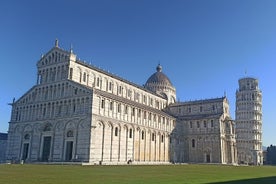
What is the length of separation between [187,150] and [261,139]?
4055 centimetres

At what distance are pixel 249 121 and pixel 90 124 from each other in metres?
72.3

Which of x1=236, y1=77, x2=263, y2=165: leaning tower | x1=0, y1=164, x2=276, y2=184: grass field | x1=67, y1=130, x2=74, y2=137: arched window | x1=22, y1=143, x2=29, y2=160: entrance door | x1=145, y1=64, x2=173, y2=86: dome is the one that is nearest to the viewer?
x1=0, y1=164, x2=276, y2=184: grass field

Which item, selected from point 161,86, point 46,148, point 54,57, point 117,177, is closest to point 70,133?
point 46,148

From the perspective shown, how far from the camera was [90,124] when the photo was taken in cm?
4991

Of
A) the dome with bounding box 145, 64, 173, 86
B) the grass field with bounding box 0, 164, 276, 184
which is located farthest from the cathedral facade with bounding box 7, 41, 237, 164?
the grass field with bounding box 0, 164, 276, 184

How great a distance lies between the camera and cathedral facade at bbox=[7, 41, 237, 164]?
5175 centimetres

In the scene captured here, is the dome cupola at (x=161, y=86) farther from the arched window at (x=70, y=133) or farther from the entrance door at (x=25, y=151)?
the entrance door at (x=25, y=151)

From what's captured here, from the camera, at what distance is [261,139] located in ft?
349

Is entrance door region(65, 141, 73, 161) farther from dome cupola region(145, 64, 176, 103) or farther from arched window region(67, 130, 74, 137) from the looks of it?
dome cupola region(145, 64, 176, 103)

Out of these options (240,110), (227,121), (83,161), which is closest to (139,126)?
(83,161)

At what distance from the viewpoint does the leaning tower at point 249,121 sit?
10250 cm

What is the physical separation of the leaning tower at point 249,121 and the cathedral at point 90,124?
2805 cm

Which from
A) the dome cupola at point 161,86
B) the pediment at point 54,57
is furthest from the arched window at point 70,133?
the dome cupola at point 161,86

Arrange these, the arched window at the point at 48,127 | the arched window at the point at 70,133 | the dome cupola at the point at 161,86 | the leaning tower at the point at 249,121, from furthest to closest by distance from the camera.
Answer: the leaning tower at the point at 249,121 → the dome cupola at the point at 161,86 → the arched window at the point at 48,127 → the arched window at the point at 70,133
